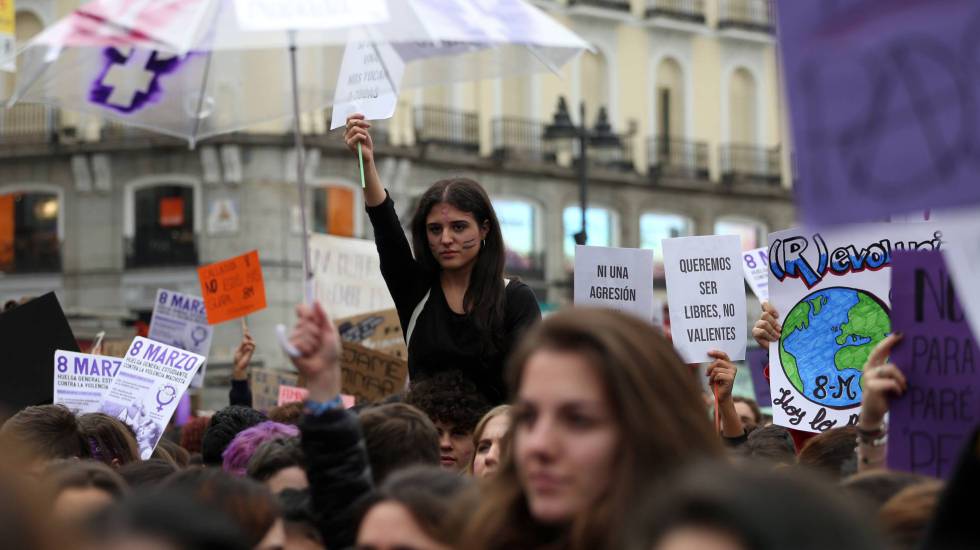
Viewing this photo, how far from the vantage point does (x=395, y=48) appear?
23.7 feet

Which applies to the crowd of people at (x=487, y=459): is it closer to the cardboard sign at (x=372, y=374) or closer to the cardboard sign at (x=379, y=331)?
the cardboard sign at (x=372, y=374)

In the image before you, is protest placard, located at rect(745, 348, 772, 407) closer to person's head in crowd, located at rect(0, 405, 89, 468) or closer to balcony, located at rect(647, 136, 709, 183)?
person's head in crowd, located at rect(0, 405, 89, 468)

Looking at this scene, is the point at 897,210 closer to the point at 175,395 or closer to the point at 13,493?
the point at 13,493

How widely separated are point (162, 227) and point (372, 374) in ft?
83.3

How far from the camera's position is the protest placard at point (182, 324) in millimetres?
12219

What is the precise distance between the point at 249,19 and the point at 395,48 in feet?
4.40

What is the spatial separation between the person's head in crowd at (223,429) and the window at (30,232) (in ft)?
93.5

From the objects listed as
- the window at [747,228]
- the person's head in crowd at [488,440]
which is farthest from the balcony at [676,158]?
the person's head in crowd at [488,440]

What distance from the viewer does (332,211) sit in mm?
35875

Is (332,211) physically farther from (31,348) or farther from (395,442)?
(395,442)

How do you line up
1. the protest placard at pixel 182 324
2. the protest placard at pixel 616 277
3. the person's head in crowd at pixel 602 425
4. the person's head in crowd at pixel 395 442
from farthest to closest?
the protest placard at pixel 182 324 → the protest placard at pixel 616 277 → the person's head in crowd at pixel 395 442 → the person's head in crowd at pixel 602 425

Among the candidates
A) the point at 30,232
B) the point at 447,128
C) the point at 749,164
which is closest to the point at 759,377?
the point at 30,232

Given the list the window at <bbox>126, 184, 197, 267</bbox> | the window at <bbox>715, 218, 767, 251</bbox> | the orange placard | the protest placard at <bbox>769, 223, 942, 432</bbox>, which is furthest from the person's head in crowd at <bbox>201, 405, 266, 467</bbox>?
the window at <bbox>715, 218, 767, 251</bbox>

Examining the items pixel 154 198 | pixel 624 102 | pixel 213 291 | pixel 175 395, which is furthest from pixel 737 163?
pixel 175 395
